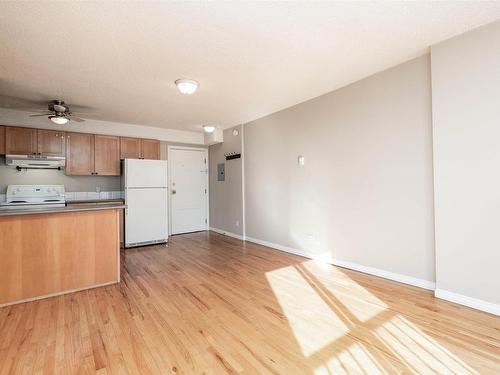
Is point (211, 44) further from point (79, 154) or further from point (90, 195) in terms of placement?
point (90, 195)

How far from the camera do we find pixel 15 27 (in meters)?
2.11

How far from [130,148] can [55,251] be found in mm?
2972

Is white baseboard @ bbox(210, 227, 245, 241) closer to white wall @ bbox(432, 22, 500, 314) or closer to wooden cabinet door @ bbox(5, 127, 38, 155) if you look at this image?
white wall @ bbox(432, 22, 500, 314)

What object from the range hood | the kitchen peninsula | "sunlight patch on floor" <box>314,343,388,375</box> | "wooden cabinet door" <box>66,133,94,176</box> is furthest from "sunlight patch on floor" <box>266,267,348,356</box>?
the range hood

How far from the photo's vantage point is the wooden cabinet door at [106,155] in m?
4.96

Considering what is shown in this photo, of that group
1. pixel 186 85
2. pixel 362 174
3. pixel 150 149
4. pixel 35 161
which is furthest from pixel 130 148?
pixel 362 174

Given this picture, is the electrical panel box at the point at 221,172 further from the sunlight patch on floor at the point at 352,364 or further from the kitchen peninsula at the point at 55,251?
the sunlight patch on floor at the point at 352,364

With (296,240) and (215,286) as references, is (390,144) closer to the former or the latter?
(296,240)

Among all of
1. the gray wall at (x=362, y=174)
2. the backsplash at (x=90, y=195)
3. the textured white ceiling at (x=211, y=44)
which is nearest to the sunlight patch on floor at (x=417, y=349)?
the gray wall at (x=362, y=174)

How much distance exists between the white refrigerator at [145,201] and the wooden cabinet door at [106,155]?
31 centimetres

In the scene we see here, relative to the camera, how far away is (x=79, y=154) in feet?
15.7

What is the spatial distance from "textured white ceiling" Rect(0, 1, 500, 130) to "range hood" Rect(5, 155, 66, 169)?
1.12 metres

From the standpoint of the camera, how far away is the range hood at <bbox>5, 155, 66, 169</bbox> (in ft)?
13.7

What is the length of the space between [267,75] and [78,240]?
301 cm
